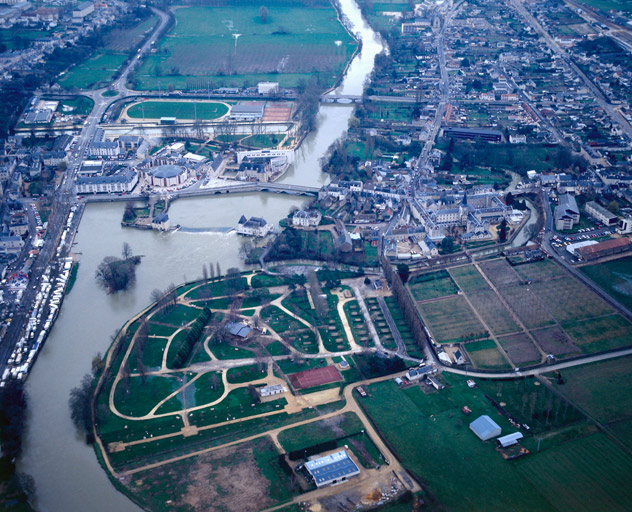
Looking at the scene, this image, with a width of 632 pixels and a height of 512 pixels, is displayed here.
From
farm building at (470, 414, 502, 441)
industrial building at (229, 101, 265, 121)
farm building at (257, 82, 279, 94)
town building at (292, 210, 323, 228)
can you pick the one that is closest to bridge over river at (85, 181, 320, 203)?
town building at (292, 210, 323, 228)

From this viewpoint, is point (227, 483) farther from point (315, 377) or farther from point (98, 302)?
point (98, 302)

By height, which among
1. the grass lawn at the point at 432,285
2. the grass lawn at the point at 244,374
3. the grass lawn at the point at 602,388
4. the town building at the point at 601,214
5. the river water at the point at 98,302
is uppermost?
the town building at the point at 601,214

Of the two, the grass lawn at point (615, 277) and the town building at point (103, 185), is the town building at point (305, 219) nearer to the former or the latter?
the town building at point (103, 185)

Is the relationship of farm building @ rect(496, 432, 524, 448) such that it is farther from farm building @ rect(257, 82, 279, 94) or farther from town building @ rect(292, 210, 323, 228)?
farm building @ rect(257, 82, 279, 94)

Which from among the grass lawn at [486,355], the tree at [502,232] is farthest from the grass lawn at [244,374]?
the tree at [502,232]

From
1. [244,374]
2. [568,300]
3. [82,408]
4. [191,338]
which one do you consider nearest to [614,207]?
[568,300]
